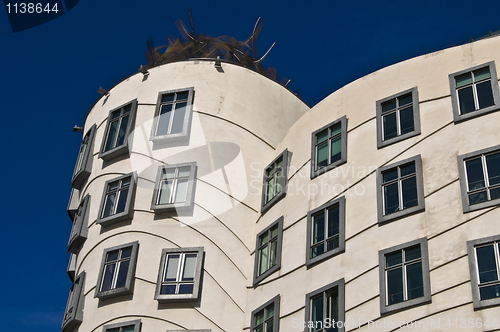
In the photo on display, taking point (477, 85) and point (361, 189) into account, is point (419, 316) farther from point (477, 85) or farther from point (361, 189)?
point (477, 85)

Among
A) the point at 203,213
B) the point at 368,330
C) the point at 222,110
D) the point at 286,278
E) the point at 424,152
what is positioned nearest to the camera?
the point at 368,330

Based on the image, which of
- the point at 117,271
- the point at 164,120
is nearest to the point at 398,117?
the point at 164,120

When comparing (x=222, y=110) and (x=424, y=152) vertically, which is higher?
(x=222, y=110)

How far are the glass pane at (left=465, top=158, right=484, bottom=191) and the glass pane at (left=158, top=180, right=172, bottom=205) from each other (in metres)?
11.0

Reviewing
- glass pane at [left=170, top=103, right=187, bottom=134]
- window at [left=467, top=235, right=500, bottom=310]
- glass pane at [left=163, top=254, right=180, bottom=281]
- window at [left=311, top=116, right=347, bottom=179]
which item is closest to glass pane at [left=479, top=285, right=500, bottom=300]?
window at [left=467, top=235, right=500, bottom=310]

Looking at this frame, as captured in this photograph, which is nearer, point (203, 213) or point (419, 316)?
point (419, 316)

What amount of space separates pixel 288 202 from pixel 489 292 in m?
9.13

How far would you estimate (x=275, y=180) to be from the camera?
25.3 meters

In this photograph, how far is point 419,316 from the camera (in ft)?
55.1

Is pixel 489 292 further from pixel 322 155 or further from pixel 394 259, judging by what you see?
pixel 322 155

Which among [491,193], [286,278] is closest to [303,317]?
[286,278]

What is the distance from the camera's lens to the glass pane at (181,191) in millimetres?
24484

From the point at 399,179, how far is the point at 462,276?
416 cm

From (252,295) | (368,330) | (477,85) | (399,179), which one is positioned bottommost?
(368,330)
